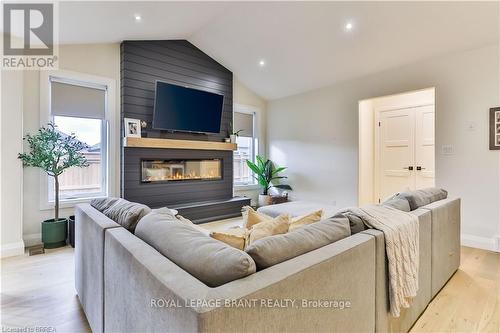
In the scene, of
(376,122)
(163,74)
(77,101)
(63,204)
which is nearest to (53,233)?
(63,204)

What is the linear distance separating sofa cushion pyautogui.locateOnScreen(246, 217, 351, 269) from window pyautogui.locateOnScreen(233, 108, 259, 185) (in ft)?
14.9

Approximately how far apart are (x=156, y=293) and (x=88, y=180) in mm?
3714

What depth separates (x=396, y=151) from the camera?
192 inches

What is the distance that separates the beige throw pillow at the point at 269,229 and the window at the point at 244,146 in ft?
14.4

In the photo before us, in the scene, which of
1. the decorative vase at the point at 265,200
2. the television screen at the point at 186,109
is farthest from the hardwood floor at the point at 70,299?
the decorative vase at the point at 265,200

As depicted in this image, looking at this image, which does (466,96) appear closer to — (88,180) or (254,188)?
(254,188)

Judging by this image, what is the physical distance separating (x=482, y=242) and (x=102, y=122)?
547 centimetres

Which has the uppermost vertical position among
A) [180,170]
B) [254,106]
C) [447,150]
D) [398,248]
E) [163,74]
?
[163,74]

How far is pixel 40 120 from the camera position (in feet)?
11.3

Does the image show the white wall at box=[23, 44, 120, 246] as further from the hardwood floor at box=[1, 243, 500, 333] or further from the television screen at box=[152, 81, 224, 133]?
the television screen at box=[152, 81, 224, 133]

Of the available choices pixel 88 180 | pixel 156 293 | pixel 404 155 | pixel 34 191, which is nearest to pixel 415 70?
pixel 404 155

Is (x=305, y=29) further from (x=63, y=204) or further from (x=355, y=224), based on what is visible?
(x=63, y=204)

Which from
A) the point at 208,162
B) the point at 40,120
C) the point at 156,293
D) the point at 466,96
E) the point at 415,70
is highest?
the point at 415,70

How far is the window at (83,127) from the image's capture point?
3641 mm
